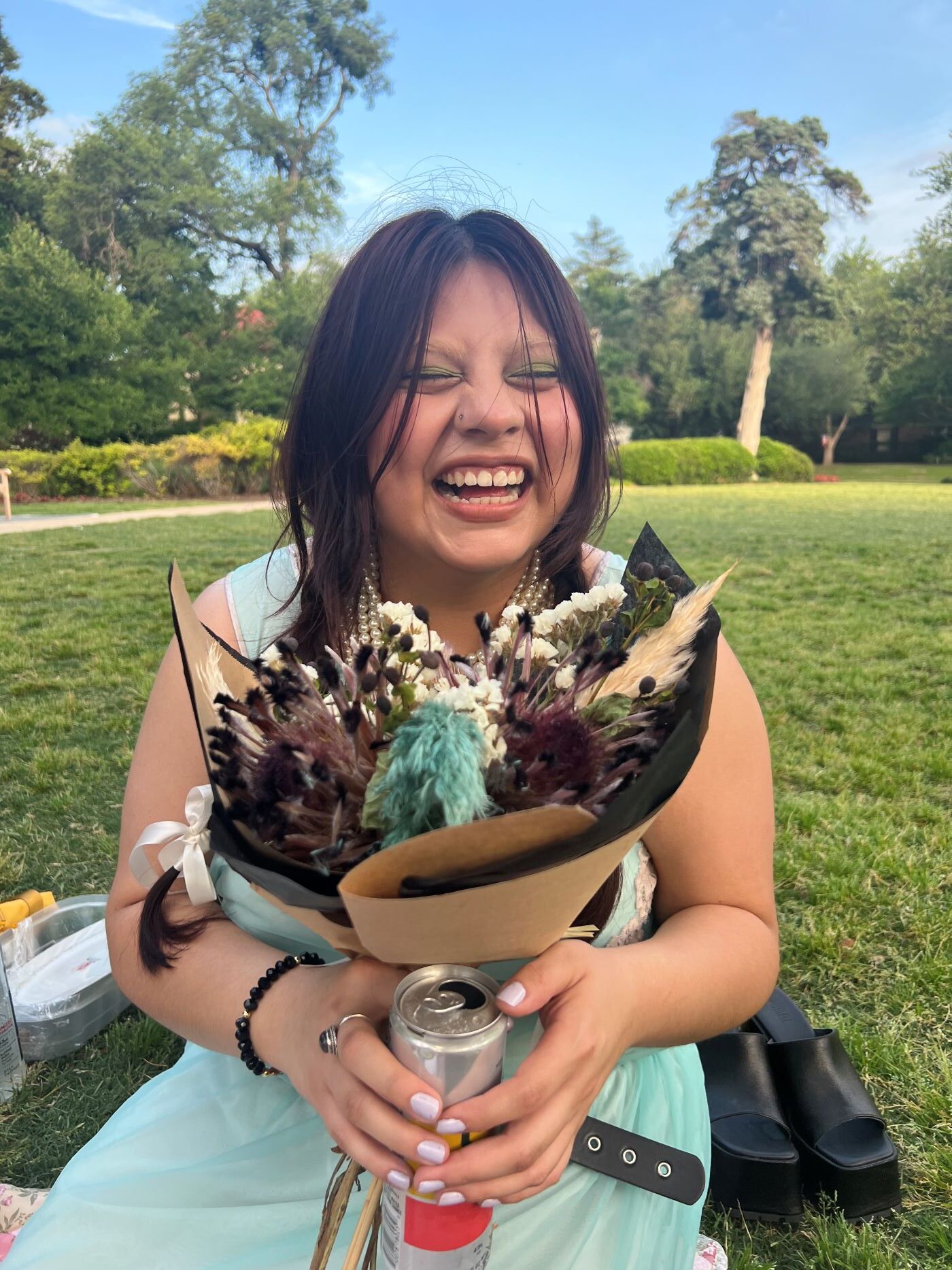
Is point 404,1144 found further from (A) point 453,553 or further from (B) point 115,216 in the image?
(B) point 115,216

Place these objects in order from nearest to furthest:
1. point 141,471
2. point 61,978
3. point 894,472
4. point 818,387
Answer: point 61,978, point 141,471, point 894,472, point 818,387

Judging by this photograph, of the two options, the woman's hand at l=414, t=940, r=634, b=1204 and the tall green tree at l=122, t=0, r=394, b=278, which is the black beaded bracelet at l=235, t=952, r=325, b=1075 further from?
the tall green tree at l=122, t=0, r=394, b=278

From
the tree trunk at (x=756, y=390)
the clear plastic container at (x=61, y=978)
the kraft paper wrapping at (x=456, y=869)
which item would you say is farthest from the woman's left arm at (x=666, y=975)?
the tree trunk at (x=756, y=390)

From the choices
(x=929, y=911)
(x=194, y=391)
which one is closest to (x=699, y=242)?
(x=194, y=391)

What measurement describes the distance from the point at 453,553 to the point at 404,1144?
35.9 inches

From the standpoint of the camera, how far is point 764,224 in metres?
36.5

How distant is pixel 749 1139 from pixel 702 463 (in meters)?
30.5

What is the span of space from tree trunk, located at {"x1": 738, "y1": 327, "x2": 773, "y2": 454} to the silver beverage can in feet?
135

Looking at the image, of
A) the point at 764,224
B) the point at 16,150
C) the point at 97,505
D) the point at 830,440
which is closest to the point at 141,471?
the point at 97,505

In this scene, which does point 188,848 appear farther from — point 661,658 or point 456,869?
point 661,658

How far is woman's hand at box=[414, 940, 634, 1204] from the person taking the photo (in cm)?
86

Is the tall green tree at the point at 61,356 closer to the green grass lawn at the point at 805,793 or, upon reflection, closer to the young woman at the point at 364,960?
the green grass lawn at the point at 805,793

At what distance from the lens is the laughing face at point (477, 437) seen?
1486mm

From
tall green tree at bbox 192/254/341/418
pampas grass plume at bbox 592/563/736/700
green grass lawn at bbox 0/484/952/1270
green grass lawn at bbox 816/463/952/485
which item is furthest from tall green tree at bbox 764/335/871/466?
pampas grass plume at bbox 592/563/736/700
